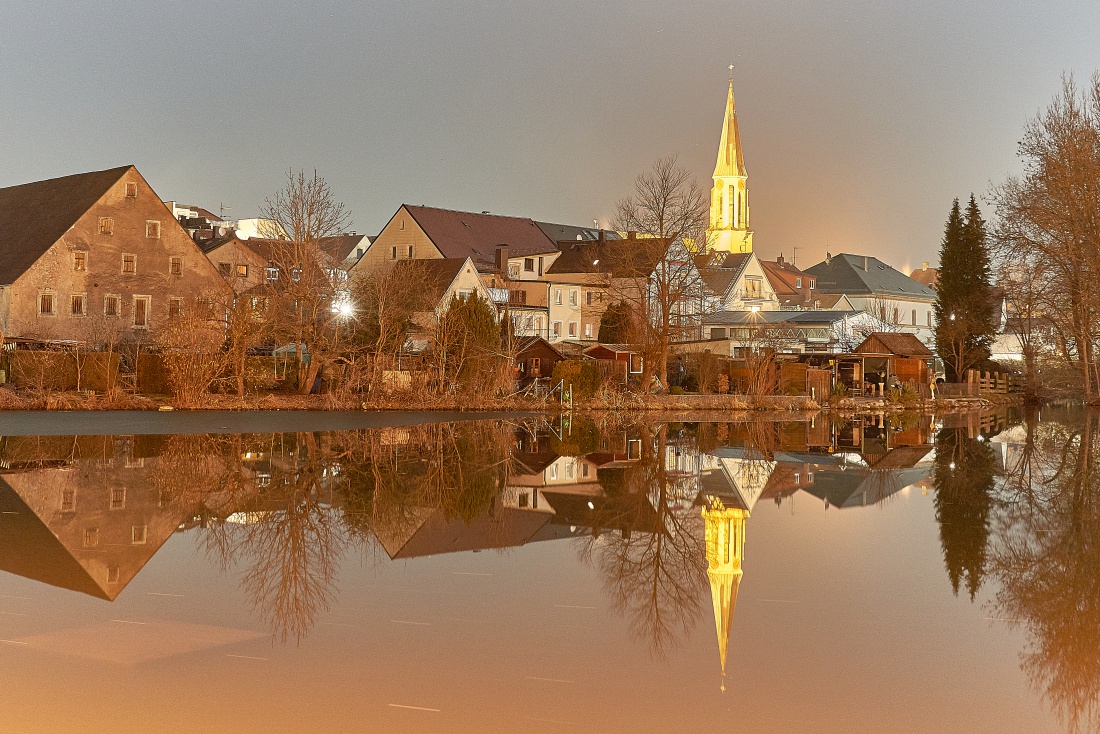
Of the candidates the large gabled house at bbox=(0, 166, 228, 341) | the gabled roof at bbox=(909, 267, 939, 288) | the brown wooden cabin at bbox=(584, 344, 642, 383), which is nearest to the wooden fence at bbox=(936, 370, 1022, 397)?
the brown wooden cabin at bbox=(584, 344, 642, 383)

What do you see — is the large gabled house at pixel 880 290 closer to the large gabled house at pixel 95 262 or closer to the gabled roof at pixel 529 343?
the gabled roof at pixel 529 343

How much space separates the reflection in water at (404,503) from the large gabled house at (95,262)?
26195mm

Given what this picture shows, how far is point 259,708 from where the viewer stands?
727 centimetres

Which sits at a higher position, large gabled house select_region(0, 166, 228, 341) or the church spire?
the church spire

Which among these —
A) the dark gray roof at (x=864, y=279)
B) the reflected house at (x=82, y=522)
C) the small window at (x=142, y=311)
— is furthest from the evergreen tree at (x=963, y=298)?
the reflected house at (x=82, y=522)

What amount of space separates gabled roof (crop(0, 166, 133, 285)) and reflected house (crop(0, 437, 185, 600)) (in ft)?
112

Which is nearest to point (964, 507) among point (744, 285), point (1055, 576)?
point (1055, 576)

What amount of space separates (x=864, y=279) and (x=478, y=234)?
48.0m

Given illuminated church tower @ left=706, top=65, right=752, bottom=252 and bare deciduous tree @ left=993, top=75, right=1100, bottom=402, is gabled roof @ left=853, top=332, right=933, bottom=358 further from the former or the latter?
illuminated church tower @ left=706, top=65, right=752, bottom=252

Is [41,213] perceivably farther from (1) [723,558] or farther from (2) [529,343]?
(1) [723,558]

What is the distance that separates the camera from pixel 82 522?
1434 centimetres

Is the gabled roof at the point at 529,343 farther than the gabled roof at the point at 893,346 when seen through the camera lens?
No

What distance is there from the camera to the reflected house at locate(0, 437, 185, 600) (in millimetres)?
11430

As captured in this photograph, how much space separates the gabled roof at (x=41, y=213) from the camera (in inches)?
2052
